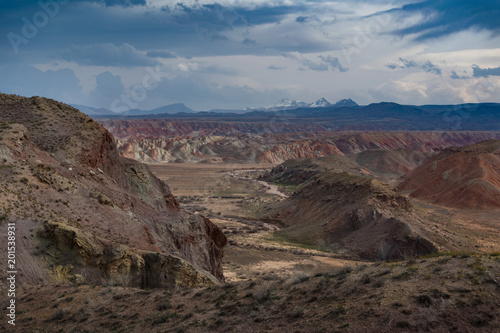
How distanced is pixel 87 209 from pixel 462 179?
190 feet

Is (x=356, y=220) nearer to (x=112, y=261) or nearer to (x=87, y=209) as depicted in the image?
(x=87, y=209)

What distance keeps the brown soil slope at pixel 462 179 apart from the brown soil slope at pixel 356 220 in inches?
807

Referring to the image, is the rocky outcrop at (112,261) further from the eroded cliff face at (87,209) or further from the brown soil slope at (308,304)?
the brown soil slope at (308,304)

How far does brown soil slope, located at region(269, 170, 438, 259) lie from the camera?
29016 mm

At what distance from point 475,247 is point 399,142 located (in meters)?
134

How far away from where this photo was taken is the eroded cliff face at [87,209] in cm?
1316

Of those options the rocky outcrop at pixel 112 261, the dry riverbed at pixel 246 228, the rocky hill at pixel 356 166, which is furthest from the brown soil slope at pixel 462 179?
the rocky outcrop at pixel 112 261

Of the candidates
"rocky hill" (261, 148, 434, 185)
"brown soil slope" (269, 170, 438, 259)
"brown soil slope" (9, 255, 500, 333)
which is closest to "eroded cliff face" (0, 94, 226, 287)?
"brown soil slope" (9, 255, 500, 333)

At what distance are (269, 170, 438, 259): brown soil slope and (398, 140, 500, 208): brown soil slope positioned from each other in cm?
2050

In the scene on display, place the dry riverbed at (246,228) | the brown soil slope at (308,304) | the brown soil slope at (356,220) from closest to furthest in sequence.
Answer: the brown soil slope at (308,304) → the dry riverbed at (246,228) → the brown soil slope at (356,220)

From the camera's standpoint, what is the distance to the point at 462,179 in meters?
60.5

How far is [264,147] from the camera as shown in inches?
5615

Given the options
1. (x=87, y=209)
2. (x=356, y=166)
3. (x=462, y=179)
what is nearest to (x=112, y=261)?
(x=87, y=209)

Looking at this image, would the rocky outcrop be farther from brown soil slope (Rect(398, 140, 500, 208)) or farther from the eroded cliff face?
brown soil slope (Rect(398, 140, 500, 208))
